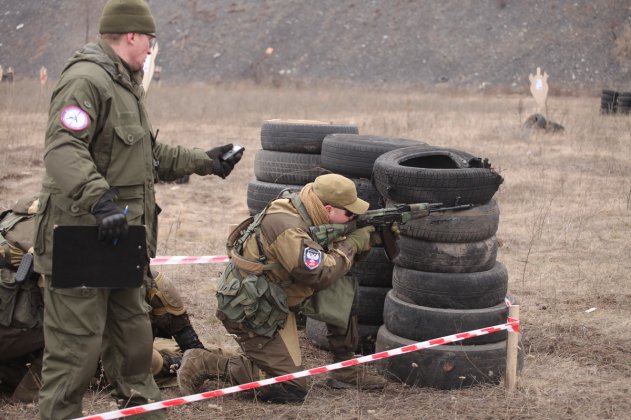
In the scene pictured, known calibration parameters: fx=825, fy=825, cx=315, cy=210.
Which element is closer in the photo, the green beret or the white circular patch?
the white circular patch

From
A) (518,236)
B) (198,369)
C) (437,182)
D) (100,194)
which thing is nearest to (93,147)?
(100,194)

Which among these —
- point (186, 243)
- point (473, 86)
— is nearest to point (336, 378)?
point (186, 243)

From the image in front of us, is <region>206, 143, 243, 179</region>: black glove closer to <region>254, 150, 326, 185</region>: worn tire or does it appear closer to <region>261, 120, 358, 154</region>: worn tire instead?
<region>254, 150, 326, 185</region>: worn tire

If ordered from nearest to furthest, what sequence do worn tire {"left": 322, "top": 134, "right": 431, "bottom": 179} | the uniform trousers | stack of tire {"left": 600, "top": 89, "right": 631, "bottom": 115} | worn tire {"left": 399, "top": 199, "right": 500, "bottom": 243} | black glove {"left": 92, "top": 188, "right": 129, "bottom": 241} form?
1. black glove {"left": 92, "top": 188, "right": 129, "bottom": 241}
2. the uniform trousers
3. worn tire {"left": 399, "top": 199, "right": 500, "bottom": 243}
4. worn tire {"left": 322, "top": 134, "right": 431, "bottom": 179}
5. stack of tire {"left": 600, "top": 89, "right": 631, "bottom": 115}

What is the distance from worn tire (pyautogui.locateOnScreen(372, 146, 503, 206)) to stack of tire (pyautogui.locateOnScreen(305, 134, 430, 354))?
1.27ft

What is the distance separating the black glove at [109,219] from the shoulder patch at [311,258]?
1.26 meters

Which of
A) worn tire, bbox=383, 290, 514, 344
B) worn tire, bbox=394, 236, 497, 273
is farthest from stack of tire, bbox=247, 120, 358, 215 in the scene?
worn tire, bbox=383, 290, 514, 344

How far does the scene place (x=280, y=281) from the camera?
4.74 metres

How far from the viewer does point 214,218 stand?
34.4 feet

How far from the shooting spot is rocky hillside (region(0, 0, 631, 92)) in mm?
38188

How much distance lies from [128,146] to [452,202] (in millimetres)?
2015

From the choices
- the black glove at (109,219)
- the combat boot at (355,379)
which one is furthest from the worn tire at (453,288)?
the black glove at (109,219)

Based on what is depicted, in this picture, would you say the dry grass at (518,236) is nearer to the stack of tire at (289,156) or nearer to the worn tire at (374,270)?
the worn tire at (374,270)

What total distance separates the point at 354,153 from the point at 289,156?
2.59 ft
